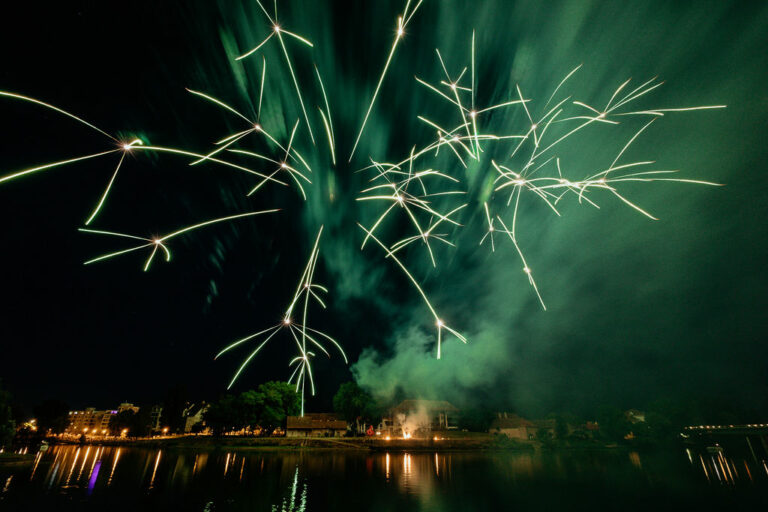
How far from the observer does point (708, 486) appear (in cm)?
2745

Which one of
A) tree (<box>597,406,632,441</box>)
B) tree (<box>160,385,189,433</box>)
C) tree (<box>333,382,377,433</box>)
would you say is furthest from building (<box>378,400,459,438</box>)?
tree (<box>160,385,189,433</box>)

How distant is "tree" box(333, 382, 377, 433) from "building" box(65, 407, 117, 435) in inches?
5184

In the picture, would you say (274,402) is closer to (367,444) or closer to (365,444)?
(365,444)

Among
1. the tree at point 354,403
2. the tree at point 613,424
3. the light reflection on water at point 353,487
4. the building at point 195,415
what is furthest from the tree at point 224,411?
the tree at point 613,424

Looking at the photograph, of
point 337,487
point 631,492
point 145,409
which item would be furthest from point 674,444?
point 145,409

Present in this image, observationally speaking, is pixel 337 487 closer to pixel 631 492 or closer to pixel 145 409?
pixel 631 492

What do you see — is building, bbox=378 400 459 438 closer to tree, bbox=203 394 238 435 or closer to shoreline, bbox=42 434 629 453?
shoreline, bbox=42 434 629 453

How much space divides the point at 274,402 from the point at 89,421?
148 metres

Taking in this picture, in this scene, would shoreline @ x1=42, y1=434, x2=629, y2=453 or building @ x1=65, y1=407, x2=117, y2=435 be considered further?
building @ x1=65, y1=407, x2=117, y2=435

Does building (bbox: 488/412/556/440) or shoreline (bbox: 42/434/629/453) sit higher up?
building (bbox: 488/412/556/440)

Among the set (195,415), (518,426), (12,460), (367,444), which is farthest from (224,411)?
(195,415)

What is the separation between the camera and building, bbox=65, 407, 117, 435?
13612cm

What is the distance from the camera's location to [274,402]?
193ft

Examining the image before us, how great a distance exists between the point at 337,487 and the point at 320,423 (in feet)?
157
